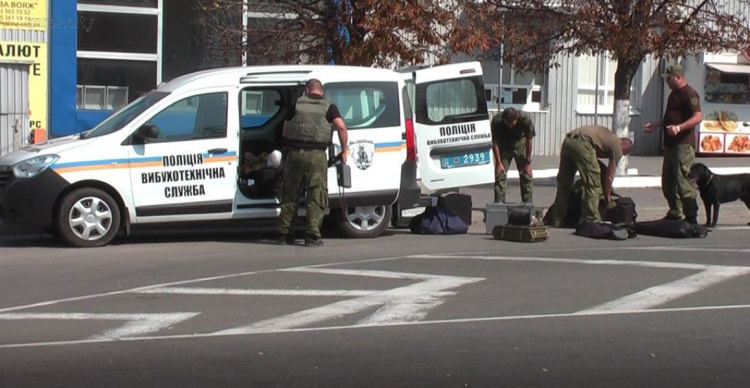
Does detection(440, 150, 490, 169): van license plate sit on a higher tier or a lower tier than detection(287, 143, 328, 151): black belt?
lower

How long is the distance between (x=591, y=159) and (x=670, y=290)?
13.5 ft

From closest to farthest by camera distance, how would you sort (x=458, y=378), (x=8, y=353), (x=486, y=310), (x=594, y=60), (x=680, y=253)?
(x=458, y=378), (x=8, y=353), (x=486, y=310), (x=680, y=253), (x=594, y=60)

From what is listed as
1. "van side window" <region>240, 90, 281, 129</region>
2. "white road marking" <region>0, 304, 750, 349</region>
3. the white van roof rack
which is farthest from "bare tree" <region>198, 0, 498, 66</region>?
"white road marking" <region>0, 304, 750, 349</region>

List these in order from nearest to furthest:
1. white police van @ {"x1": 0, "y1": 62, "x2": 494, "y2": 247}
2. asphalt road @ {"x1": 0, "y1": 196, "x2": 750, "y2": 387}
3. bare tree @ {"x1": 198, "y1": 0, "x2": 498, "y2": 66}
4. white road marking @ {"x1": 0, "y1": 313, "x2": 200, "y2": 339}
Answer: asphalt road @ {"x1": 0, "y1": 196, "x2": 750, "y2": 387}
white road marking @ {"x1": 0, "y1": 313, "x2": 200, "y2": 339}
white police van @ {"x1": 0, "y1": 62, "x2": 494, "y2": 247}
bare tree @ {"x1": 198, "y1": 0, "x2": 498, "y2": 66}

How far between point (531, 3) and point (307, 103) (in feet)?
24.8

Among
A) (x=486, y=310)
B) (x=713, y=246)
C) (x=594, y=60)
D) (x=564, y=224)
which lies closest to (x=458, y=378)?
(x=486, y=310)

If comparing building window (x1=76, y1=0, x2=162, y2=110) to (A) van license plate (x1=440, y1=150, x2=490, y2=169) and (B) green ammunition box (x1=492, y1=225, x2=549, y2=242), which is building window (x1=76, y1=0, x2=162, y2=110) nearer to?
(A) van license plate (x1=440, y1=150, x2=490, y2=169)

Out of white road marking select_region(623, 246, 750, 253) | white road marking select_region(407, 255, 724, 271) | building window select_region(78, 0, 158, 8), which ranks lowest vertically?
white road marking select_region(407, 255, 724, 271)

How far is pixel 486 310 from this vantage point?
325 inches

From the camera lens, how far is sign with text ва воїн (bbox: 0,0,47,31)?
59.9 ft

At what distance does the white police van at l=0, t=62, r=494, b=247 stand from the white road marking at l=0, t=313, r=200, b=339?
3266 millimetres

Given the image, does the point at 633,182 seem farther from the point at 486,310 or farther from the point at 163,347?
the point at 163,347

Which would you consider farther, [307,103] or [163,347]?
[307,103]

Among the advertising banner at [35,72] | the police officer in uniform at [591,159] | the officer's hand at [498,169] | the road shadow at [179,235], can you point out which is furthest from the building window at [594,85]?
the road shadow at [179,235]
